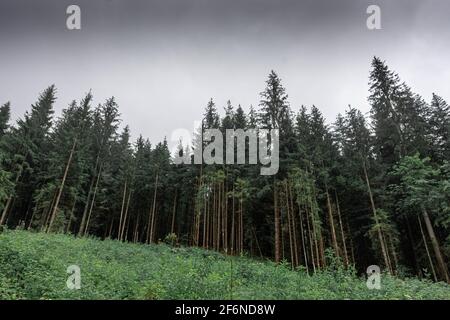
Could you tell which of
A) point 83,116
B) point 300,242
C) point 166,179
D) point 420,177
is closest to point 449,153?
point 420,177

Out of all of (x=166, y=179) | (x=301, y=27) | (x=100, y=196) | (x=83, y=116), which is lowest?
(x=100, y=196)

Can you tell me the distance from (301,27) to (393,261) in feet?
73.6

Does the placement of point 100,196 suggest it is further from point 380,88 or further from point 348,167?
point 380,88

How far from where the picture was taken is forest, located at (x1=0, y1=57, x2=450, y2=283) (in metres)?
23.8

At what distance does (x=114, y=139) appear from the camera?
3759 cm

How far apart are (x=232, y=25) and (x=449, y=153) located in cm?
2129

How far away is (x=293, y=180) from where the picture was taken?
79.7ft

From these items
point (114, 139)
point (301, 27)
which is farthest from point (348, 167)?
point (114, 139)

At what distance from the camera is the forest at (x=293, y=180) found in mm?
23766

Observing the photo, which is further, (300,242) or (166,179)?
(166,179)

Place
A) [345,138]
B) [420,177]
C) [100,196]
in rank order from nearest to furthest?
[420,177] < [345,138] < [100,196]

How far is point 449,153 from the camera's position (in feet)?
78.8
